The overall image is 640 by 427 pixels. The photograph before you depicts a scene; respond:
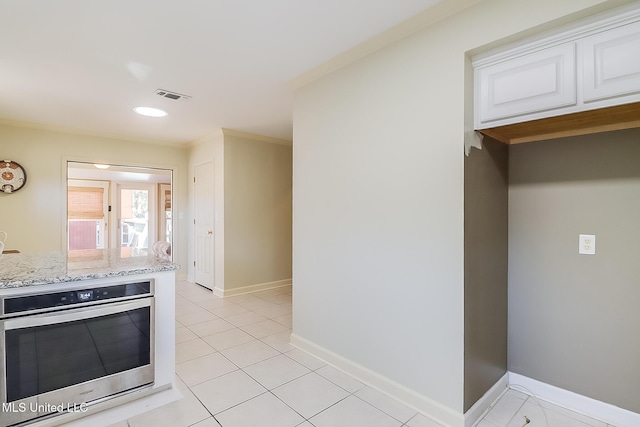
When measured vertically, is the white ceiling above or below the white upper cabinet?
above

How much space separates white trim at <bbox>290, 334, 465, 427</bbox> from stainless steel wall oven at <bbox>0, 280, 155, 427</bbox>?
125 cm

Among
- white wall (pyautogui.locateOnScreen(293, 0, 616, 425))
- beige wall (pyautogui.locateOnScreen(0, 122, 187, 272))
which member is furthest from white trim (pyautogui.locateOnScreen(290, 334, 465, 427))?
beige wall (pyautogui.locateOnScreen(0, 122, 187, 272))

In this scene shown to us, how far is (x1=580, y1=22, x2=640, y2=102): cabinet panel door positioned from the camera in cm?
135

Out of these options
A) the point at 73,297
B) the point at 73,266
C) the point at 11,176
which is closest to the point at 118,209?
the point at 11,176

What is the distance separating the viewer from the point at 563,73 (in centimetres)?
151

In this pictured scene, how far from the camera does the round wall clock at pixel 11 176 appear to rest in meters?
3.83

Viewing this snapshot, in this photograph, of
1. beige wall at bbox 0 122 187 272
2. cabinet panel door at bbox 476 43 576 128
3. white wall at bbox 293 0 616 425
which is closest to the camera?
cabinet panel door at bbox 476 43 576 128

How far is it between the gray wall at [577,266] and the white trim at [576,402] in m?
0.04

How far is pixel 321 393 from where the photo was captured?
6.93ft

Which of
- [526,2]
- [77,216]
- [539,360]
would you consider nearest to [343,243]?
[539,360]

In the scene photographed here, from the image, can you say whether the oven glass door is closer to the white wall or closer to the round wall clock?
the white wall

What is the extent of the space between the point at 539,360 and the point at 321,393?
4.86 ft

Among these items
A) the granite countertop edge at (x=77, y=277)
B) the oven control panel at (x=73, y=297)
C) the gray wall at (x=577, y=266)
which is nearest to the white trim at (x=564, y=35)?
the gray wall at (x=577, y=266)

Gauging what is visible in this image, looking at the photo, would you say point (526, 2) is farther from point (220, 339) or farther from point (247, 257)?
point (247, 257)
